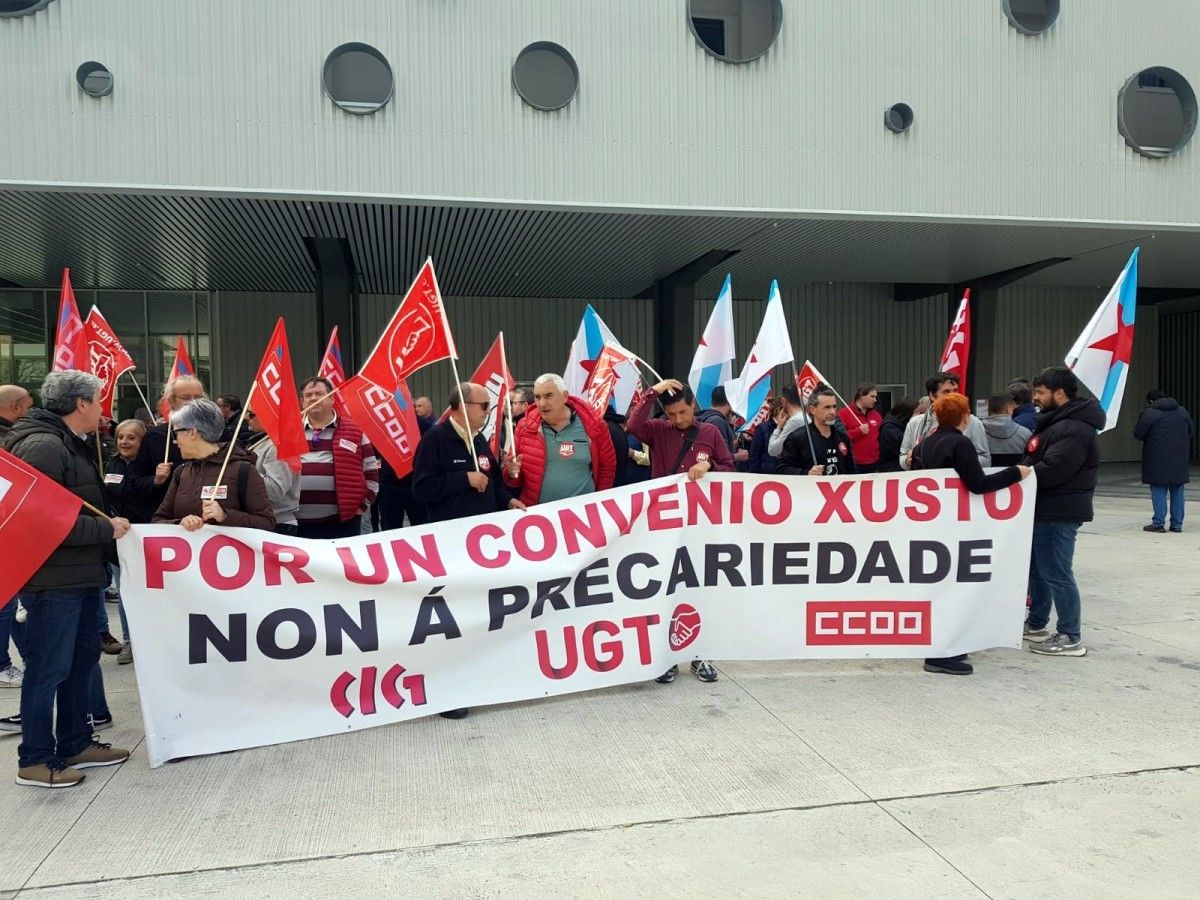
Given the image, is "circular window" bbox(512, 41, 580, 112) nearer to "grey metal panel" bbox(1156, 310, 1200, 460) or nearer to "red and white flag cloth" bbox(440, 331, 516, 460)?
"red and white flag cloth" bbox(440, 331, 516, 460)

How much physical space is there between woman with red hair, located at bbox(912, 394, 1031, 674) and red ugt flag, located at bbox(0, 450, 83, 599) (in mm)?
4743

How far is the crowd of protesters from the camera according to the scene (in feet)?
13.1

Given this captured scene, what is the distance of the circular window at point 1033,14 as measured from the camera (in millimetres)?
14742

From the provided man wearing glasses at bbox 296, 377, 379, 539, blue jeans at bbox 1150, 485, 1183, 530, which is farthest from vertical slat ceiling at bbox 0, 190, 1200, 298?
man wearing glasses at bbox 296, 377, 379, 539

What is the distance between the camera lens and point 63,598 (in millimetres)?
3951

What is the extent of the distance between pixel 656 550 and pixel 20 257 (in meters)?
18.1

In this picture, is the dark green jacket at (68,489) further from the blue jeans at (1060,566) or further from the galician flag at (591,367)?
the galician flag at (591,367)

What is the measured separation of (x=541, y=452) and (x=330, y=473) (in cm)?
162

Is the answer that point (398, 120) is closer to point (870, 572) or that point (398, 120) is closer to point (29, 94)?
point (29, 94)

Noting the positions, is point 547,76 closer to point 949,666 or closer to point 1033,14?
point 1033,14

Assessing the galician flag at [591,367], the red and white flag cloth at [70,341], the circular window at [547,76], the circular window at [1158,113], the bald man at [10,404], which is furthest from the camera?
the circular window at [1158,113]

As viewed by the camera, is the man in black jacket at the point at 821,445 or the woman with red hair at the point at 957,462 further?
the man in black jacket at the point at 821,445

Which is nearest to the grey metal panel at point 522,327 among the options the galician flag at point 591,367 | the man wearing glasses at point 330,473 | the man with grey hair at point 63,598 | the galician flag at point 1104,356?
the galician flag at point 591,367

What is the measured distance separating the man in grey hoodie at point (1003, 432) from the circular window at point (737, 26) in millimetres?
8556
